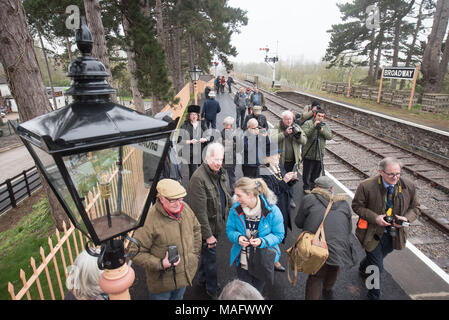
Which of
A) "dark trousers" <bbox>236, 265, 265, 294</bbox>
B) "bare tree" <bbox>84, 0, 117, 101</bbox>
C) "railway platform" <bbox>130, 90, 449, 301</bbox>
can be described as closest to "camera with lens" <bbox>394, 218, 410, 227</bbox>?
"railway platform" <bbox>130, 90, 449, 301</bbox>

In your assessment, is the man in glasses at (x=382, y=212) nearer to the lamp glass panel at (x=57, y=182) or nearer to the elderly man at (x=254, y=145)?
the elderly man at (x=254, y=145)

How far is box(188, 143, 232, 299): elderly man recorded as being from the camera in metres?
3.01

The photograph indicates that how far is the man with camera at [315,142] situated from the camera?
5258 millimetres

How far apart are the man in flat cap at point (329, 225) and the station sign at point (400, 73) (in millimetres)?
16167

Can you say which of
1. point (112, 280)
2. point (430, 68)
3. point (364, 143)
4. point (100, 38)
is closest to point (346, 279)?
point (112, 280)

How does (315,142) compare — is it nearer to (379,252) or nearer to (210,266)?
(379,252)

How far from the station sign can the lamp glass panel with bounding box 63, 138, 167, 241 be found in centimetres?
1800

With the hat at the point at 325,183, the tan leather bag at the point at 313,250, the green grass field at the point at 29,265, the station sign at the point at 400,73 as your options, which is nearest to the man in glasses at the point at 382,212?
the hat at the point at 325,183

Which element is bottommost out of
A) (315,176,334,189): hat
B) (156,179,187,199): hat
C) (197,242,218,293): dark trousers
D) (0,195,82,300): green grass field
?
(0,195,82,300): green grass field

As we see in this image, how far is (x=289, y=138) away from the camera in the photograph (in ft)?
16.6

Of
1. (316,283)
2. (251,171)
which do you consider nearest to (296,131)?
(251,171)

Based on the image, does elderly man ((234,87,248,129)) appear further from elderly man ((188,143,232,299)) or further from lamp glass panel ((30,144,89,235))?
lamp glass panel ((30,144,89,235))

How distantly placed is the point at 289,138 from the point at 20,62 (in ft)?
15.3
